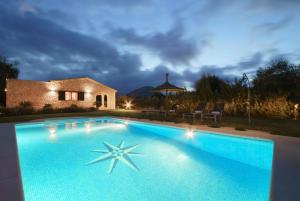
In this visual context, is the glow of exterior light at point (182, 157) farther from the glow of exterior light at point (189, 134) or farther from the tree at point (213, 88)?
the tree at point (213, 88)

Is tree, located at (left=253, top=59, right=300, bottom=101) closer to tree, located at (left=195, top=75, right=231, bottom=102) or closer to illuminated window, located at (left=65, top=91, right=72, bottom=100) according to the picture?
tree, located at (left=195, top=75, right=231, bottom=102)

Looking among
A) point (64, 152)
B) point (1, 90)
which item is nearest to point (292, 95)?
point (64, 152)

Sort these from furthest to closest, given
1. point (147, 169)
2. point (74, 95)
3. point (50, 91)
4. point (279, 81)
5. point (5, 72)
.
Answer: point (5, 72), point (74, 95), point (50, 91), point (279, 81), point (147, 169)

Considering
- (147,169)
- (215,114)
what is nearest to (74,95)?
(215,114)

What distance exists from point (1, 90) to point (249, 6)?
77.4 feet

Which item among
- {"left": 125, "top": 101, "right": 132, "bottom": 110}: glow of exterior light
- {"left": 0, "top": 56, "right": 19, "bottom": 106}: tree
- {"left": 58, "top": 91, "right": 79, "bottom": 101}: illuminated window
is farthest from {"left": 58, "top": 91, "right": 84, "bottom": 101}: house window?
{"left": 0, "top": 56, "right": 19, "bottom": 106}: tree

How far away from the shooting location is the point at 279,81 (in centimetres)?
1142

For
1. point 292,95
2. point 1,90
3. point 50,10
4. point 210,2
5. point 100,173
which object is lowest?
point 100,173

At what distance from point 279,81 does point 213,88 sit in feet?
18.4

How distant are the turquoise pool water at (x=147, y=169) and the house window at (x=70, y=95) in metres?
10.9

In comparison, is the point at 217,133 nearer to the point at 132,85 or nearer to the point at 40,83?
the point at 40,83

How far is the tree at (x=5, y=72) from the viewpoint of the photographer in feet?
54.0

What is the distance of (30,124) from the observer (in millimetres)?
8219

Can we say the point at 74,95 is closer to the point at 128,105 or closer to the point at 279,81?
the point at 128,105
